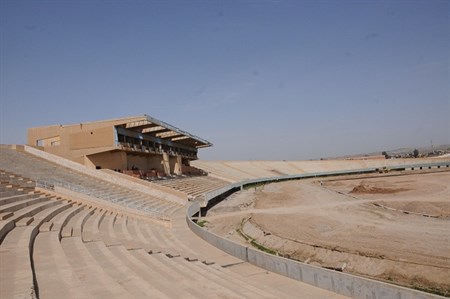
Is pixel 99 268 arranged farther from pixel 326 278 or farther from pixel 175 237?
pixel 175 237

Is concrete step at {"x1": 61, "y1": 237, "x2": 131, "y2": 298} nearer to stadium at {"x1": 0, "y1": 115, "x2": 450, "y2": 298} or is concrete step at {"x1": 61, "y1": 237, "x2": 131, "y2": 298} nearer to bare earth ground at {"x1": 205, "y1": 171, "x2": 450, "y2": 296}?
stadium at {"x1": 0, "y1": 115, "x2": 450, "y2": 298}

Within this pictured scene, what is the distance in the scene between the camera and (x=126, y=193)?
28.1 metres

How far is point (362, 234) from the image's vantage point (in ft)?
57.9

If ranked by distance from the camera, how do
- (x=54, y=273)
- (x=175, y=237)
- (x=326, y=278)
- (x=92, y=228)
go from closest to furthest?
1. (x=54, y=273)
2. (x=326, y=278)
3. (x=92, y=228)
4. (x=175, y=237)

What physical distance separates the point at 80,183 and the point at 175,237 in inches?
496

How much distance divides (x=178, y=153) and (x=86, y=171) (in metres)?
23.4

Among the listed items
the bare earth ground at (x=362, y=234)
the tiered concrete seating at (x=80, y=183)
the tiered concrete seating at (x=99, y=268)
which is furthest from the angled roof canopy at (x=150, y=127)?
the tiered concrete seating at (x=99, y=268)

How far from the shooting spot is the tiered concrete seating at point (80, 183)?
21.7 metres

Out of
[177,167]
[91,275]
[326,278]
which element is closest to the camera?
[91,275]

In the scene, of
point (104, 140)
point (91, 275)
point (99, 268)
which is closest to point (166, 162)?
point (104, 140)

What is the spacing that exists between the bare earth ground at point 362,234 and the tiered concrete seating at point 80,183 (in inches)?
172

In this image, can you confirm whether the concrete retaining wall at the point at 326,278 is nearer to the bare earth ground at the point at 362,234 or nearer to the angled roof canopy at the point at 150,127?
the bare earth ground at the point at 362,234

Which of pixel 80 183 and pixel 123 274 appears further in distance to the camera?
pixel 80 183

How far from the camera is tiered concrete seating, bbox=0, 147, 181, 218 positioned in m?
21.7
